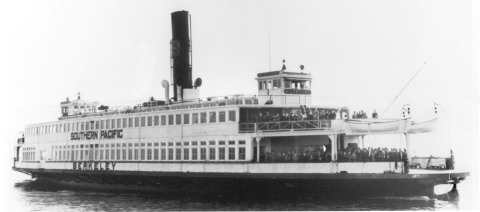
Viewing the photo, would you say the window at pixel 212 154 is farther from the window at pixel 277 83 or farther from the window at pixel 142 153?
the window at pixel 142 153

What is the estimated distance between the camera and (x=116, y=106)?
36344 mm

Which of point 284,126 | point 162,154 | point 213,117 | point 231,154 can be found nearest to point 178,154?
point 162,154

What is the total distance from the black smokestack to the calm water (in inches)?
279

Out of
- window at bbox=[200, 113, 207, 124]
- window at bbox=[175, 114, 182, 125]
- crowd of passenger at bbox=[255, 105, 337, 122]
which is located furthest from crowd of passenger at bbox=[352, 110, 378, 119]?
window at bbox=[175, 114, 182, 125]

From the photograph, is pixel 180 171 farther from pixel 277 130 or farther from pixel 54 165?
pixel 54 165

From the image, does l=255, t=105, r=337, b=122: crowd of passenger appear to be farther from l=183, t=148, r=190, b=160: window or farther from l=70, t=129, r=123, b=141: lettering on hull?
l=70, t=129, r=123, b=141: lettering on hull

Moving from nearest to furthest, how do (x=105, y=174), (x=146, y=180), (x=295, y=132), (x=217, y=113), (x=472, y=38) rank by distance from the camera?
1. (x=472, y=38)
2. (x=295, y=132)
3. (x=217, y=113)
4. (x=146, y=180)
5. (x=105, y=174)

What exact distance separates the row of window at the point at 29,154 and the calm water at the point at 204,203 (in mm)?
9475

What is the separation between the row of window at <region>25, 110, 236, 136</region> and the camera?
2912 cm

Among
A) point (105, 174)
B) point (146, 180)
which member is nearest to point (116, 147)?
point (105, 174)

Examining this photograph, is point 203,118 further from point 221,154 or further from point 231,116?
point 221,154

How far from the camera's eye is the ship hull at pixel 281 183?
24078 millimetres

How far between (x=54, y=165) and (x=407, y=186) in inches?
880

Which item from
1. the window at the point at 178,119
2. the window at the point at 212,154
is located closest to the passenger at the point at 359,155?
the window at the point at 212,154
